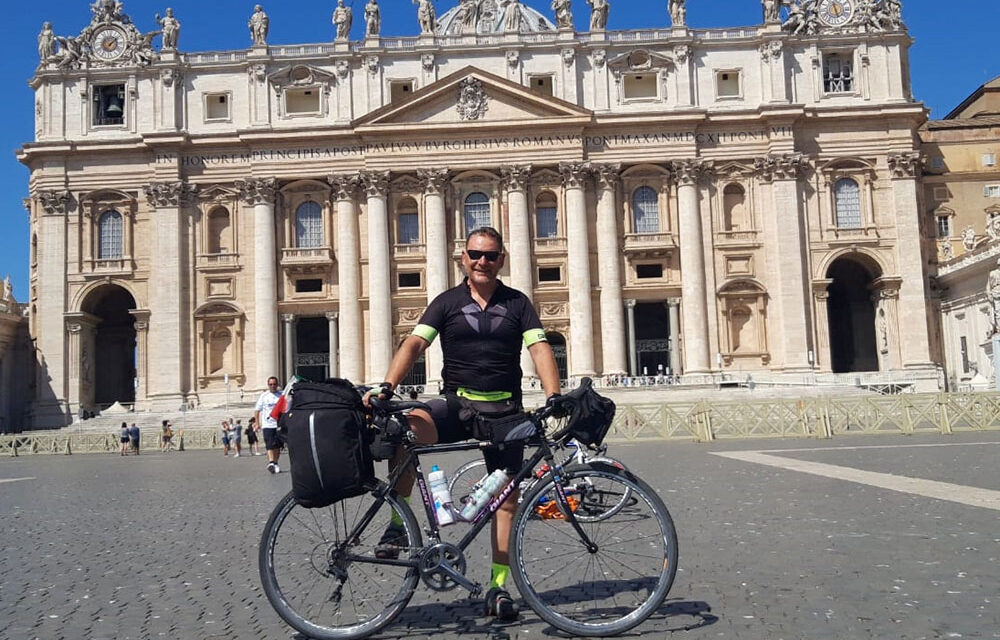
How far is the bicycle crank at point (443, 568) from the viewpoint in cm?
538

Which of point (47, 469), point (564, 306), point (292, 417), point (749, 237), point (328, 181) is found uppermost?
point (328, 181)

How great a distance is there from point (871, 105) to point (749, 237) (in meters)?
8.89

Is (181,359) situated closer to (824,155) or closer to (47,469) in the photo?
(47,469)

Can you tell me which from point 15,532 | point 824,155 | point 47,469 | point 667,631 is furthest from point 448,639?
point 824,155

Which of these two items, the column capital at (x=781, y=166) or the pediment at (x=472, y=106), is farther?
the column capital at (x=781, y=166)

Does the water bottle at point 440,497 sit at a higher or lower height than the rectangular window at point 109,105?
lower

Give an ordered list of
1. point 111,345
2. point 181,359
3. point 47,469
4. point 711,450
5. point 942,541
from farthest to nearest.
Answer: point 111,345 < point 181,359 < point 47,469 < point 711,450 < point 942,541

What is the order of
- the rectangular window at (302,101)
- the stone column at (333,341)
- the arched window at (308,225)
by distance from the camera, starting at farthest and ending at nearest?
the rectangular window at (302,101) < the arched window at (308,225) < the stone column at (333,341)

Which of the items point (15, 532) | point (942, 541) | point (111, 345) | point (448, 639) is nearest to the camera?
point (448, 639)

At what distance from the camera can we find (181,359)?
154ft

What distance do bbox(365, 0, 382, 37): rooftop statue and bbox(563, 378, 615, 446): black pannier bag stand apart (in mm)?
46311

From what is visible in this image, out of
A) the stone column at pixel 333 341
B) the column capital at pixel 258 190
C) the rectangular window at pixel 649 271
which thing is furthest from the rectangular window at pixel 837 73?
the column capital at pixel 258 190

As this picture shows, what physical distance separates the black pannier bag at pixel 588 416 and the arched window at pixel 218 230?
150 ft

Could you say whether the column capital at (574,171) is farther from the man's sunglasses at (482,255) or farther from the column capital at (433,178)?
the man's sunglasses at (482,255)
